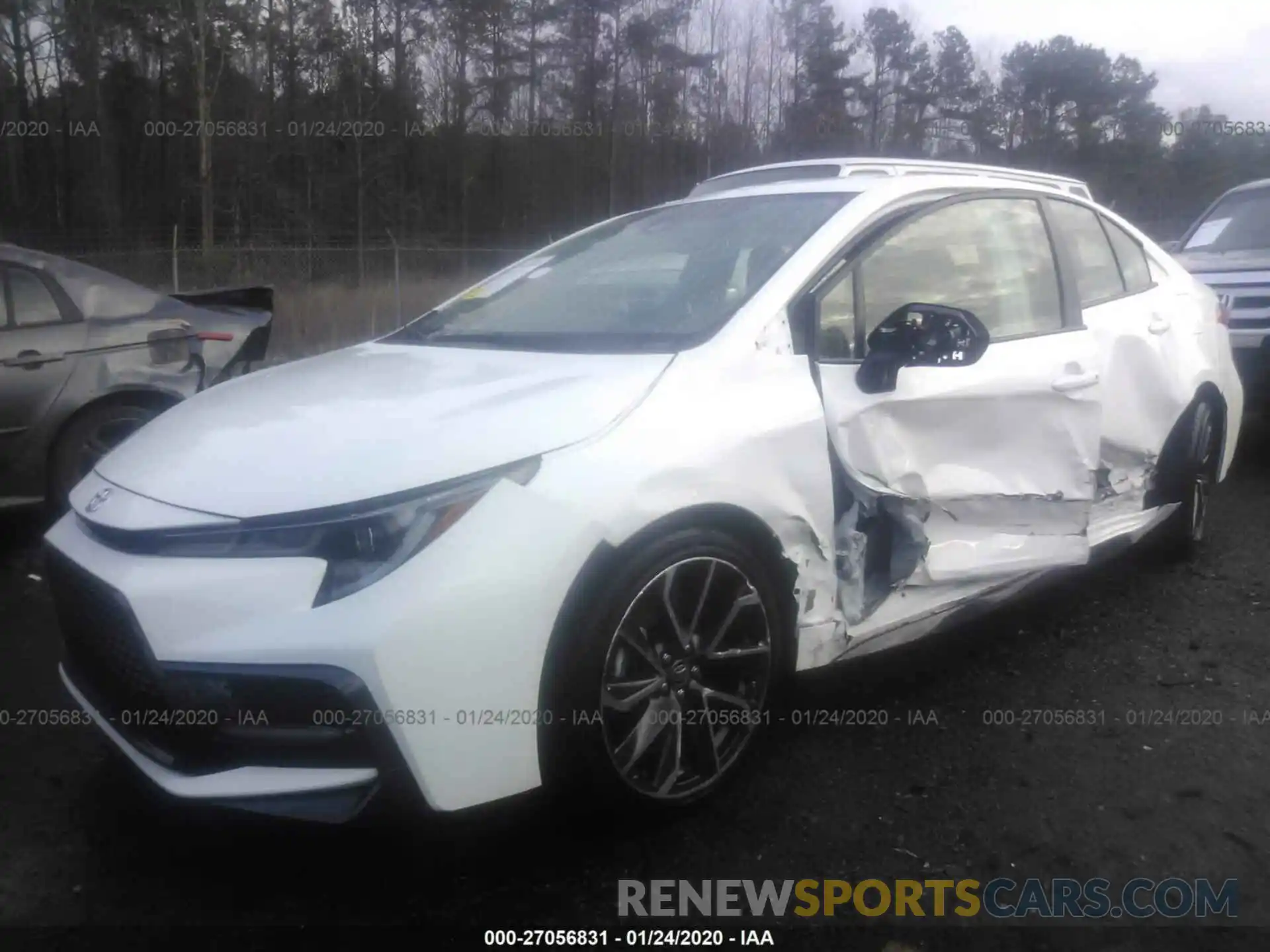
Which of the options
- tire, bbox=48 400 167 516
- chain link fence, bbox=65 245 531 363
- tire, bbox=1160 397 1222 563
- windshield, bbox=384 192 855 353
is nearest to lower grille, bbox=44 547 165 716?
windshield, bbox=384 192 855 353

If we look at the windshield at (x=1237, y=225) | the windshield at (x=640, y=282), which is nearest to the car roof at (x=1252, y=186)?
the windshield at (x=1237, y=225)

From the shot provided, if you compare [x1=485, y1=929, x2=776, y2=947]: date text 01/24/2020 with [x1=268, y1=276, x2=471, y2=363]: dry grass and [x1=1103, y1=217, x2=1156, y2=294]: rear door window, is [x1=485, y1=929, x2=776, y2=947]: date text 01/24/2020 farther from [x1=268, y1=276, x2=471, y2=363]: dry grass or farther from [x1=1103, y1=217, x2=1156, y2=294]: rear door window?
[x1=268, y1=276, x2=471, y2=363]: dry grass

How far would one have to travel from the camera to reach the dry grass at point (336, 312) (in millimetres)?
14156

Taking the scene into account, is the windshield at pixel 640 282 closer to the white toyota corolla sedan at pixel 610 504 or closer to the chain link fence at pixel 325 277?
the white toyota corolla sedan at pixel 610 504

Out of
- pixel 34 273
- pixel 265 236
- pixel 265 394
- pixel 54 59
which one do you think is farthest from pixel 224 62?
pixel 265 394

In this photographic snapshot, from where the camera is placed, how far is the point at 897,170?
146 inches

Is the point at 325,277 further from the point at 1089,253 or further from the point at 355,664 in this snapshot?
the point at 355,664

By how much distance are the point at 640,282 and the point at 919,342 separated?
91 cm

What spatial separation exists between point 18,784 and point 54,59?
33.9 m

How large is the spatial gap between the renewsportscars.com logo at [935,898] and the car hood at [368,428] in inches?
41.7

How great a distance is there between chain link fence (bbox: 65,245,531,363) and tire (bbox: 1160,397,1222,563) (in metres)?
11.0

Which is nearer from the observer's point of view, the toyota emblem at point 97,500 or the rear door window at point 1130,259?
the toyota emblem at point 97,500

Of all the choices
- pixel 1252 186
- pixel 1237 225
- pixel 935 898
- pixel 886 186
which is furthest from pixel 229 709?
pixel 1252 186

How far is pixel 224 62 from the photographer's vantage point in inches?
1021
